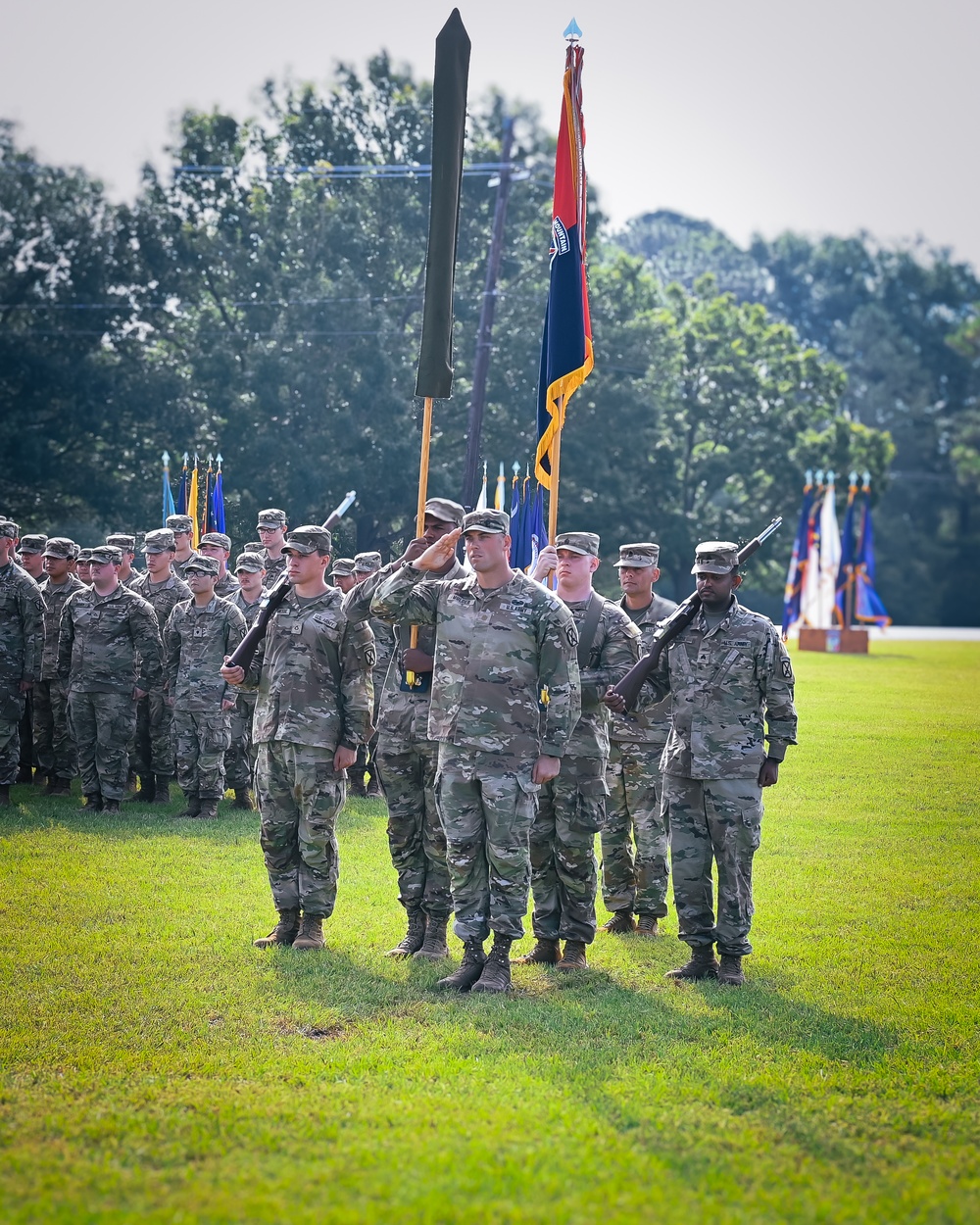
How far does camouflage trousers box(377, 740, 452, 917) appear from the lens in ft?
25.2

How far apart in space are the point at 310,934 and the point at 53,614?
22.4 feet

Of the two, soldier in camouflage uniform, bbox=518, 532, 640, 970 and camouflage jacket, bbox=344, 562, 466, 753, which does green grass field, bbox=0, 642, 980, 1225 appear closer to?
soldier in camouflage uniform, bbox=518, 532, 640, 970

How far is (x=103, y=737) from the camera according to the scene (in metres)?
11.8

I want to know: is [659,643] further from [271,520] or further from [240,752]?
[240,752]

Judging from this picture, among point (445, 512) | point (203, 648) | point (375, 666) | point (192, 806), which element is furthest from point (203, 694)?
point (445, 512)

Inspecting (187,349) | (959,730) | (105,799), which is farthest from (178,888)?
(187,349)

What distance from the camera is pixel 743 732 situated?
7.32m

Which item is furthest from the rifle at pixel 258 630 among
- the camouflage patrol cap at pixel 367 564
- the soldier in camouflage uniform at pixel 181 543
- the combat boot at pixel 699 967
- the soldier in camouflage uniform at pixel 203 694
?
the camouflage patrol cap at pixel 367 564

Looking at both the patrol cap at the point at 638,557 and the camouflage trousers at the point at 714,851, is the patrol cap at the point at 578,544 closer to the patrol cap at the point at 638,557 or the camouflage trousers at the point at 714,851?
the patrol cap at the point at 638,557

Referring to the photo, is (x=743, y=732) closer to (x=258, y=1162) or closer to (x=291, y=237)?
(x=258, y=1162)

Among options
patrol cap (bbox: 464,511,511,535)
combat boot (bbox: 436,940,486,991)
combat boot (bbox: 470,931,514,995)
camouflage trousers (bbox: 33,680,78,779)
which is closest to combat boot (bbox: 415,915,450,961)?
combat boot (bbox: 436,940,486,991)

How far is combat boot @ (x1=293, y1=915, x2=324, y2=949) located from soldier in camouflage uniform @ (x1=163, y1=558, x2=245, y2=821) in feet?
14.2

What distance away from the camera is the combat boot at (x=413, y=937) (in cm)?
771

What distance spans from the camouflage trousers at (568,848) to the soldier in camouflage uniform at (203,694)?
5.05 m
